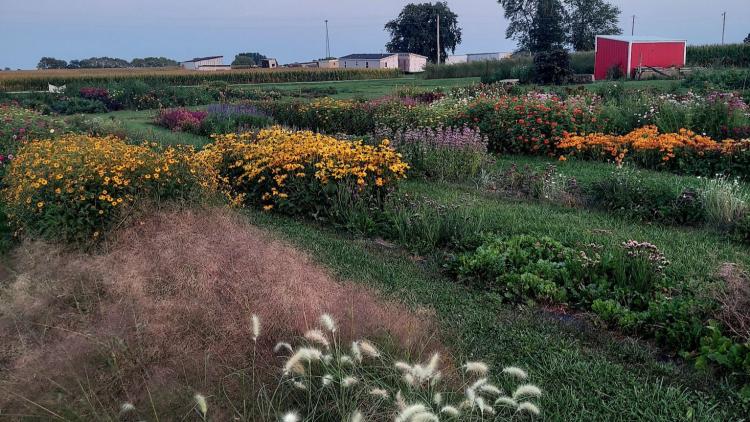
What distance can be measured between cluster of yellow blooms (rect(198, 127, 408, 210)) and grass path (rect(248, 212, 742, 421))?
1.75 metres

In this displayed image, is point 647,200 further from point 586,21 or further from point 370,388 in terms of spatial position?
point 586,21

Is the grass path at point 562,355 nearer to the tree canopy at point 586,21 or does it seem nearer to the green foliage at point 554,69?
the green foliage at point 554,69

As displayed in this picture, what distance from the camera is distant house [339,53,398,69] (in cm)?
8103

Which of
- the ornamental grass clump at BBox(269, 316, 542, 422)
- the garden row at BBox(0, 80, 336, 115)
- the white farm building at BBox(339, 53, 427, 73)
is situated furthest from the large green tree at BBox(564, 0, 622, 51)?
the ornamental grass clump at BBox(269, 316, 542, 422)

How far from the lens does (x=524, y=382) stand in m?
3.43

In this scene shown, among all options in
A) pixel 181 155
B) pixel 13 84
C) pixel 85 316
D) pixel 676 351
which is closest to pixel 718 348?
pixel 676 351

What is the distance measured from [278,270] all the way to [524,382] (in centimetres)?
170

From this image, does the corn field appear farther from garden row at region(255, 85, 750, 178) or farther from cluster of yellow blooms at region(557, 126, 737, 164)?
cluster of yellow blooms at region(557, 126, 737, 164)

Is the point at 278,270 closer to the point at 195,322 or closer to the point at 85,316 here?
the point at 195,322

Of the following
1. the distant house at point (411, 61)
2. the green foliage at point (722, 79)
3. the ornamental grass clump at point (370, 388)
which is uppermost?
the distant house at point (411, 61)

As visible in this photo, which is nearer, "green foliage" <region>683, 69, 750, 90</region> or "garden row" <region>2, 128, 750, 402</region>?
"garden row" <region>2, 128, 750, 402</region>

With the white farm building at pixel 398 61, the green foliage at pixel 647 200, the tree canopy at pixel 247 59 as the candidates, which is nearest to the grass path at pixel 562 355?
the green foliage at pixel 647 200

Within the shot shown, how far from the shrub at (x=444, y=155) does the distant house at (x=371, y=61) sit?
219ft

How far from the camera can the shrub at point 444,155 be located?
29.6 ft
